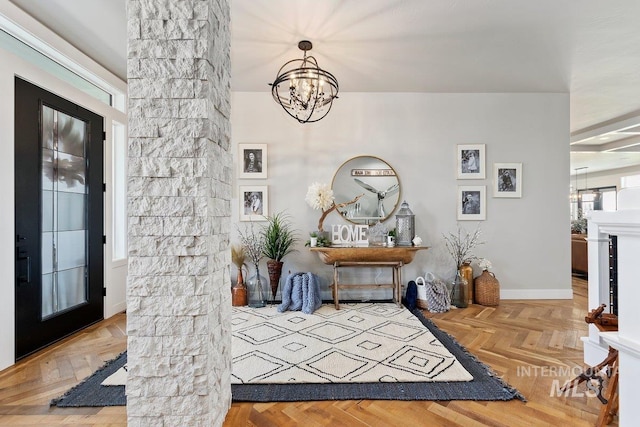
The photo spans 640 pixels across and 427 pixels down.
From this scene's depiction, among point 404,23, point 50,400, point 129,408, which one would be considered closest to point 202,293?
point 129,408

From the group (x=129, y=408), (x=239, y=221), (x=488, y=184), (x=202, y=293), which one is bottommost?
(x=129, y=408)

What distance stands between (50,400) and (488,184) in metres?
4.49

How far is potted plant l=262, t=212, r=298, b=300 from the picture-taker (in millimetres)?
3531

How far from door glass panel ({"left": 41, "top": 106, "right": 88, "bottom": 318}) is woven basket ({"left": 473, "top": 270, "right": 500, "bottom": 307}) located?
4211 millimetres

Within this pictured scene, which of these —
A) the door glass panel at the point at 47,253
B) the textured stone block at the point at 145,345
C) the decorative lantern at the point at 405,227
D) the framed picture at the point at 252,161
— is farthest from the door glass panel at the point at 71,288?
the decorative lantern at the point at 405,227

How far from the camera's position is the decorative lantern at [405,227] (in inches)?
139

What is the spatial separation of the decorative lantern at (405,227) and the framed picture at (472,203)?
72cm

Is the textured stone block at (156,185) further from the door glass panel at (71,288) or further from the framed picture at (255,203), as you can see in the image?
the framed picture at (255,203)

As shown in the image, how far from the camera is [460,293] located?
344 cm

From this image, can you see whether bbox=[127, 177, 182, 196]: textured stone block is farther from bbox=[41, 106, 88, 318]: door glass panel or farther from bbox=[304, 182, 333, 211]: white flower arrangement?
bbox=[304, 182, 333, 211]: white flower arrangement

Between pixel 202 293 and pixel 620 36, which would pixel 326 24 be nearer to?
pixel 202 293

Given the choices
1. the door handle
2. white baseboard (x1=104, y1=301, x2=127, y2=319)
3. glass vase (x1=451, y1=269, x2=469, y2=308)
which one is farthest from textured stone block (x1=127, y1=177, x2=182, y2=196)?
glass vase (x1=451, y1=269, x2=469, y2=308)

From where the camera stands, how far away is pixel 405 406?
1624mm

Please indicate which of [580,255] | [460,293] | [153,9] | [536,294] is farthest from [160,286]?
[580,255]
